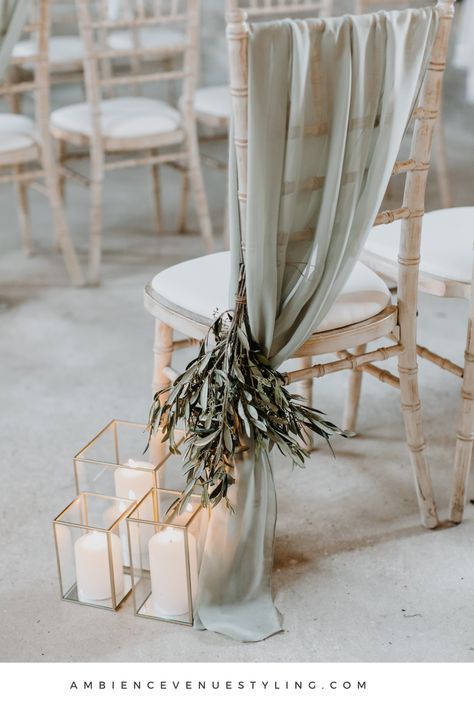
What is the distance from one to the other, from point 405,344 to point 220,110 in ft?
5.36

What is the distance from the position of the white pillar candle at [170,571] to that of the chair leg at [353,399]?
2.07 feet

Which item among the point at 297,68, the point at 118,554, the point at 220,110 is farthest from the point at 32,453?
the point at 220,110

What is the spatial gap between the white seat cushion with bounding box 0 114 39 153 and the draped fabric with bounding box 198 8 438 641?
1450mm

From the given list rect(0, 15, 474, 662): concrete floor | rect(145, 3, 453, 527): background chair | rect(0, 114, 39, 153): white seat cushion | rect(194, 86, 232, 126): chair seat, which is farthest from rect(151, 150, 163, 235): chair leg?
rect(145, 3, 453, 527): background chair

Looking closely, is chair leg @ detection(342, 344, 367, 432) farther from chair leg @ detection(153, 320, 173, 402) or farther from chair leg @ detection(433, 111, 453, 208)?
chair leg @ detection(433, 111, 453, 208)

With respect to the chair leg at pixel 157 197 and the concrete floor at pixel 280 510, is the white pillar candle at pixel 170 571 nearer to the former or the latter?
the concrete floor at pixel 280 510

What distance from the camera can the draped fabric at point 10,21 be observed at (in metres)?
2.57

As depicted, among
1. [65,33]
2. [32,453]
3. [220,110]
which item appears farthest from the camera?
[65,33]

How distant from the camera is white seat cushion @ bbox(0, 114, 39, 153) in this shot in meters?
2.72

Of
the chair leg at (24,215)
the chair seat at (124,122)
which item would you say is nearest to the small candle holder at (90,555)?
the chair seat at (124,122)

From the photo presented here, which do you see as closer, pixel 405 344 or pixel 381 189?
pixel 381 189

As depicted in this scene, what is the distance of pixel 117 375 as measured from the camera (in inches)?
95.0

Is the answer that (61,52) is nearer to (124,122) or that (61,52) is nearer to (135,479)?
(124,122)
